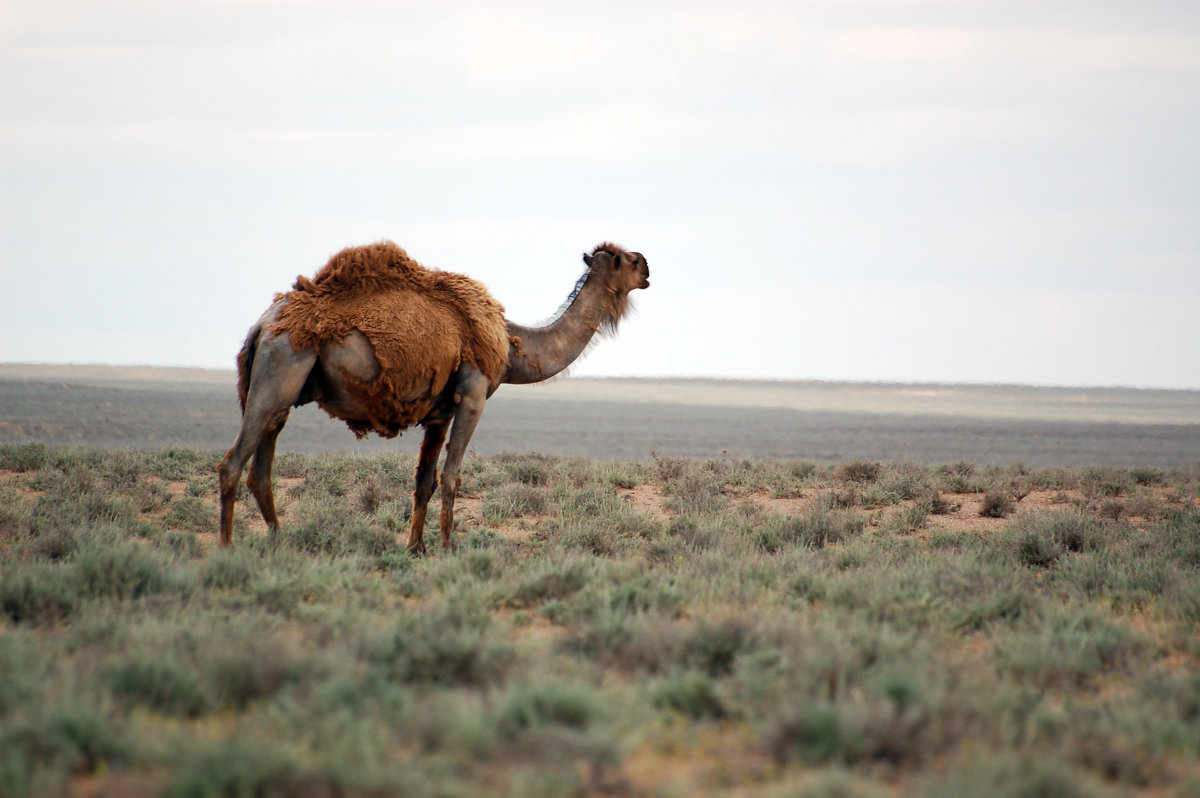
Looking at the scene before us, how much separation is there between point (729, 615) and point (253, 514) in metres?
8.08

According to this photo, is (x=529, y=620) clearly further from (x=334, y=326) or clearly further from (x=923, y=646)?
(x=334, y=326)

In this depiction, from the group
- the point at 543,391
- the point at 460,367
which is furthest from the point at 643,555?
the point at 543,391

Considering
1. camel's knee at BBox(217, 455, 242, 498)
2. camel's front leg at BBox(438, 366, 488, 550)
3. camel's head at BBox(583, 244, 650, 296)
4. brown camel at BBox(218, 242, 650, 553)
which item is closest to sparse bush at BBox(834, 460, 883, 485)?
camel's head at BBox(583, 244, 650, 296)

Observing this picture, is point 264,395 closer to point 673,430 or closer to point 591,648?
point 591,648

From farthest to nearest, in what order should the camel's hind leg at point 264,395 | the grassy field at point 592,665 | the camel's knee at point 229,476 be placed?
1. the camel's knee at point 229,476
2. the camel's hind leg at point 264,395
3. the grassy field at point 592,665

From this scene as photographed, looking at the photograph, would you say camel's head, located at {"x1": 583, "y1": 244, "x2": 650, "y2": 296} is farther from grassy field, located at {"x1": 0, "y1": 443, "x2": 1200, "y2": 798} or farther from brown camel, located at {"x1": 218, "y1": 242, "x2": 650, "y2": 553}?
grassy field, located at {"x1": 0, "y1": 443, "x2": 1200, "y2": 798}

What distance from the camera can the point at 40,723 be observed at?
171 inches

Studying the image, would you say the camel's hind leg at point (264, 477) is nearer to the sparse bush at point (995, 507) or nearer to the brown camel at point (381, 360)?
the brown camel at point (381, 360)

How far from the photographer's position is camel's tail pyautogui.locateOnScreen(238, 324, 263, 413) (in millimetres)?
9102

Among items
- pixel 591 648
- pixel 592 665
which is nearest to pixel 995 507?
pixel 591 648

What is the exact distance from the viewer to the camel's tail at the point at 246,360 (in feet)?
29.9

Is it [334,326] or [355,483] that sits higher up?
[334,326]

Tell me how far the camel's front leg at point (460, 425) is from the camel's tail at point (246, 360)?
1.97 m

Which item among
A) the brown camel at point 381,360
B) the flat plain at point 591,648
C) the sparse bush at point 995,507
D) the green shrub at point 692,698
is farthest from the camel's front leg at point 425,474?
the sparse bush at point 995,507
